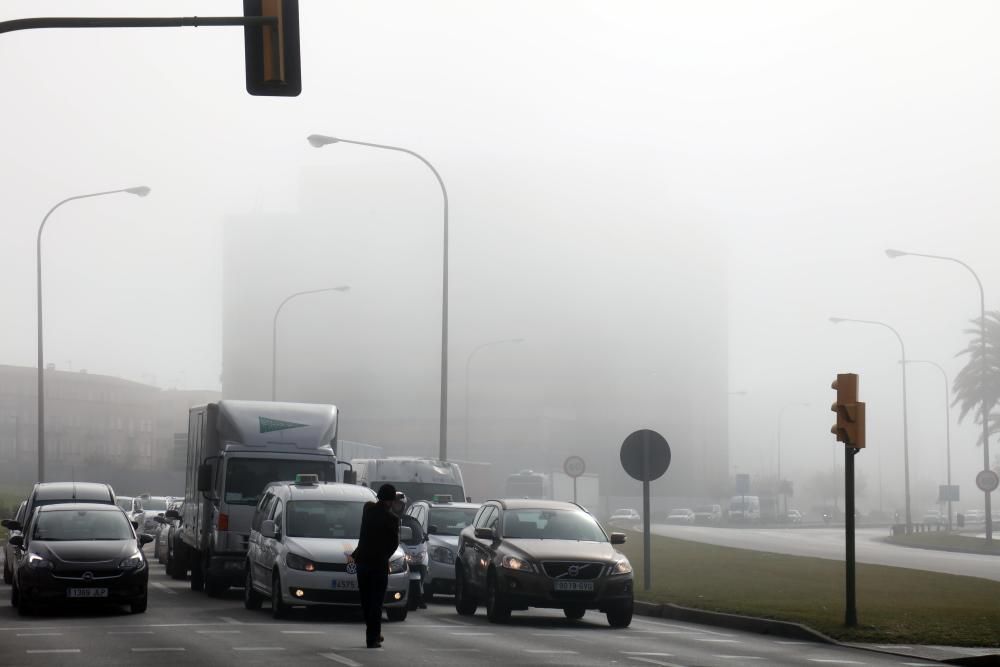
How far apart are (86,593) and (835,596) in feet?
38.3

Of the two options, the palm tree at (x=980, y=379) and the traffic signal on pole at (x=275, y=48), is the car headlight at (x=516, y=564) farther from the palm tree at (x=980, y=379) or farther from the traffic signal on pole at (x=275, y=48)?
the palm tree at (x=980, y=379)

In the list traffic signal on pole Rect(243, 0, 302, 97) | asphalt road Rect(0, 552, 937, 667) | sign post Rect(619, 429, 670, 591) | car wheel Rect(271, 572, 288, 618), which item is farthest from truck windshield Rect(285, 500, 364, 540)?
traffic signal on pole Rect(243, 0, 302, 97)

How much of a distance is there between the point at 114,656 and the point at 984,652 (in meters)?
8.52

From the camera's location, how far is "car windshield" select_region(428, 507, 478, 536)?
26.4m

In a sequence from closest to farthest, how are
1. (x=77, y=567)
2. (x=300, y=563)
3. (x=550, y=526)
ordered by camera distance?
(x=300, y=563), (x=77, y=567), (x=550, y=526)

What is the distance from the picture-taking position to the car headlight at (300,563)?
19672mm

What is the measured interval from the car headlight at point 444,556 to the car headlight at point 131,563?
5954 mm

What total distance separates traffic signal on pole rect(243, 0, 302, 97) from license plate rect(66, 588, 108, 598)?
1057 centimetres

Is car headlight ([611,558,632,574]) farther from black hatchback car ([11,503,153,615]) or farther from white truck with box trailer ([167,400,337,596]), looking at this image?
white truck with box trailer ([167,400,337,596])

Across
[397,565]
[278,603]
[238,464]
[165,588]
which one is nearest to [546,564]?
[397,565]

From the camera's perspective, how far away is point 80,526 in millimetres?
21750

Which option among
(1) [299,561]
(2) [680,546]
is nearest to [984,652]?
(1) [299,561]

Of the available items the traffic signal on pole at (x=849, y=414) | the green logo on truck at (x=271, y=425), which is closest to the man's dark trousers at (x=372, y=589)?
the traffic signal on pole at (x=849, y=414)

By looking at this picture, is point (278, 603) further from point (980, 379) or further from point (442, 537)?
point (980, 379)
